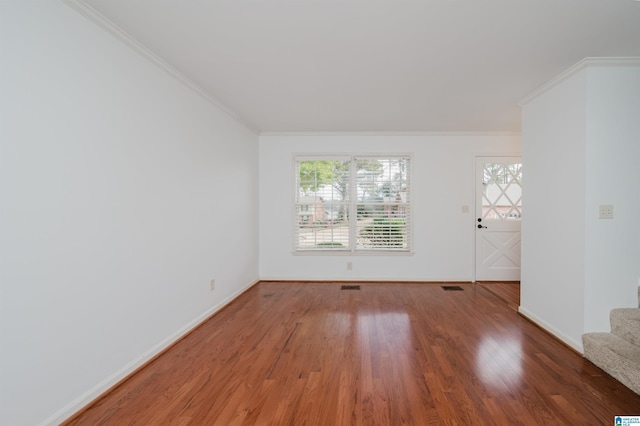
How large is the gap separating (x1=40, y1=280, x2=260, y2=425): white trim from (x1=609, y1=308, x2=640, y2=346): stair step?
3.79 m

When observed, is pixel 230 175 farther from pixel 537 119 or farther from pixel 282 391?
pixel 537 119

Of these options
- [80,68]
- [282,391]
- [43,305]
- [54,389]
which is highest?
[80,68]

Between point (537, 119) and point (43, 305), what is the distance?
4440mm

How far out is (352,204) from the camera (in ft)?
16.5

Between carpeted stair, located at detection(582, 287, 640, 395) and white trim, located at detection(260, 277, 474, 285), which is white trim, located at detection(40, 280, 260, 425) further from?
carpeted stair, located at detection(582, 287, 640, 395)

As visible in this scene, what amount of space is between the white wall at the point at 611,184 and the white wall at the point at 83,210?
3.67 metres

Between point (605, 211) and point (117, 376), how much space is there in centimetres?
406

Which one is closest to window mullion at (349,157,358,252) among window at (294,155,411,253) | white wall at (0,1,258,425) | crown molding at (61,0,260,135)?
window at (294,155,411,253)

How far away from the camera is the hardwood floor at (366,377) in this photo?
70.2 inches

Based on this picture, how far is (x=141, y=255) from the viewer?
7.68ft

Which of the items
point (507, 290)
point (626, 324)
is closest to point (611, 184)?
point (626, 324)

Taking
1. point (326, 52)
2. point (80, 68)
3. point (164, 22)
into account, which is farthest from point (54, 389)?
point (326, 52)

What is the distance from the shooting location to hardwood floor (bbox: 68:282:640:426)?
178cm

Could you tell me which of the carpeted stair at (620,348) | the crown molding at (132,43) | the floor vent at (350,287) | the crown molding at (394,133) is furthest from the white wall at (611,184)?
the crown molding at (132,43)
